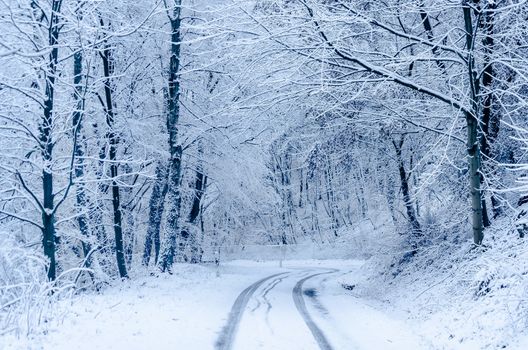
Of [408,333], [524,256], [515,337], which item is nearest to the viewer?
[515,337]

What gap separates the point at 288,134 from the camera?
17141 millimetres

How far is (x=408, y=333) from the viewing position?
8.88 meters

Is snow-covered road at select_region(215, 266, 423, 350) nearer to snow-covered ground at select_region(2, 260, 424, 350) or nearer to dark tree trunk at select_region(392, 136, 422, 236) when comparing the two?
snow-covered ground at select_region(2, 260, 424, 350)

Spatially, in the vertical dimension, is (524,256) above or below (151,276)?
above

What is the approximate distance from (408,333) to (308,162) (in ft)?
29.3

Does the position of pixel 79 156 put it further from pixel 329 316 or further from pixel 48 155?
pixel 329 316

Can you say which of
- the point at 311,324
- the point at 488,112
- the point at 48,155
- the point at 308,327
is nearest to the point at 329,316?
the point at 311,324

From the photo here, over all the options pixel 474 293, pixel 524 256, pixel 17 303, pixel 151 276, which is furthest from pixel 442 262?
pixel 17 303

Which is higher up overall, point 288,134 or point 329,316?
point 288,134

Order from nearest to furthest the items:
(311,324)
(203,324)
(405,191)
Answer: (203,324) < (311,324) < (405,191)

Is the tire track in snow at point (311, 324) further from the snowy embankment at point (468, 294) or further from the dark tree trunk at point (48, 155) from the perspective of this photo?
the dark tree trunk at point (48, 155)

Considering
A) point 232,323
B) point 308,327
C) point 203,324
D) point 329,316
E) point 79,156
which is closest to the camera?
point 203,324

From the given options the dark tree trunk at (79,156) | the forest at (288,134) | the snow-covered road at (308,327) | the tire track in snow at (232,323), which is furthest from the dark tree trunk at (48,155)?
the snow-covered road at (308,327)

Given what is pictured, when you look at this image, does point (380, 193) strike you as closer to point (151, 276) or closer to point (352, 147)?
point (352, 147)
